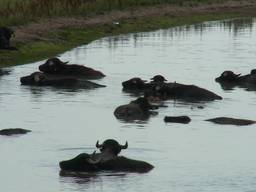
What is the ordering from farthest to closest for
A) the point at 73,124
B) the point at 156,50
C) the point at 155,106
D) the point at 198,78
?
the point at 156,50 → the point at 198,78 → the point at 155,106 → the point at 73,124

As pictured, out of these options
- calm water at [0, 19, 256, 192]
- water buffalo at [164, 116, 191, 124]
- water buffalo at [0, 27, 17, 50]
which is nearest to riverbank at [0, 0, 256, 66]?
water buffalo at [0, 27, 17, 50]

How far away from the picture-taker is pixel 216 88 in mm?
31953

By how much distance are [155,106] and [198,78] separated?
6.92 meters

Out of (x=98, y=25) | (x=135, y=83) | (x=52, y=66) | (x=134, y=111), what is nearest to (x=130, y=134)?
(x=134, y=111)

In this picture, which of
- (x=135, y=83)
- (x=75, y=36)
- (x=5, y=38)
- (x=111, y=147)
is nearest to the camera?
(x=111, y=147)

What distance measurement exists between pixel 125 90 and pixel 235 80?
3862 millimetres

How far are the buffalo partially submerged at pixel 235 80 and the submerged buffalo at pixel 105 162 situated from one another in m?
12.4

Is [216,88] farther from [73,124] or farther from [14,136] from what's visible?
[14,136]

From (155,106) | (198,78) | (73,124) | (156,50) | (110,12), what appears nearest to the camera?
(73,124)

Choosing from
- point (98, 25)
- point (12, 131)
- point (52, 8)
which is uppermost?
point (12, 131)

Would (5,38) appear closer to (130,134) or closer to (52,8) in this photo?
(52,8)

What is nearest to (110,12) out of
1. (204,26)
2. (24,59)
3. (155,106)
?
(204,26)

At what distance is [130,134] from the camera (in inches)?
934

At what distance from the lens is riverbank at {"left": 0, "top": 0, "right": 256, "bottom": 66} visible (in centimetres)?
4009
